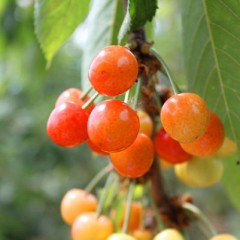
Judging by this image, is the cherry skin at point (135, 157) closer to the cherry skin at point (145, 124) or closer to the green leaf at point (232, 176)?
the cherry skin at point (145, 124)

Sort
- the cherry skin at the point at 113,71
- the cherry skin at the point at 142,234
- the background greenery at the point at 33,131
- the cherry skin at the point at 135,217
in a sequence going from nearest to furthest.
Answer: the cherry skin at the point at 113,71 < the cherry skin at the point at 142,234 < the cherry skin at the point at 135,217 < the background greenery at the point at 33,131

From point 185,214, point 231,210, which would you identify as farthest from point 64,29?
point 231,210

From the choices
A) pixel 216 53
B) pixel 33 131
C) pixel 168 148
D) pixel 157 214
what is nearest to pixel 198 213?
pixel 157 214

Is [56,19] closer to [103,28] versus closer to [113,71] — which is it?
[103,28]

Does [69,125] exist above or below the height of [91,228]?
above

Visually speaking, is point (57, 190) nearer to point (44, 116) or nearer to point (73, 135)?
point (44, 116)

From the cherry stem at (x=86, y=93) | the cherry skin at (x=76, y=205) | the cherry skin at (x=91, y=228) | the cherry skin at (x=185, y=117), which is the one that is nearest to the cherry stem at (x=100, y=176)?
the cherry skin at (x=76, y=205)

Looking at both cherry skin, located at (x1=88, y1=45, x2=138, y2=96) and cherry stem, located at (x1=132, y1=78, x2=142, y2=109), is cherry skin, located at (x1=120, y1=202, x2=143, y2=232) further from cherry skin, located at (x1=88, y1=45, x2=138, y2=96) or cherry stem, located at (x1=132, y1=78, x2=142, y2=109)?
cherry skin, located at (x1=88, y1=45, x2=138, y2=96)
